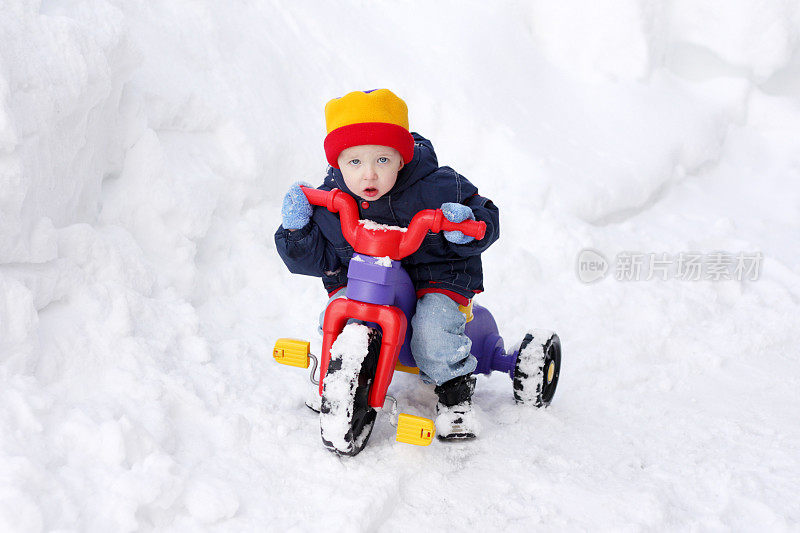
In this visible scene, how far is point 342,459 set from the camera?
220 cm

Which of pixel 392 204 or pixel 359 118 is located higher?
pixel 359 118

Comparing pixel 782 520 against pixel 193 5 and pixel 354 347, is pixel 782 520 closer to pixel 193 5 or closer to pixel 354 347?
pixel 354 347

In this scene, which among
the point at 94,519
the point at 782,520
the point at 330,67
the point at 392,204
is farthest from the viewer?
the point at 330,67

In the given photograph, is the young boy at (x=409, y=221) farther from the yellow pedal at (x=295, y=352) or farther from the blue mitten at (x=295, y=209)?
the yellow pedal at (x=295, y=352)

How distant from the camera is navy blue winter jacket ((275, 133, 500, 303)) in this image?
7.78 feet

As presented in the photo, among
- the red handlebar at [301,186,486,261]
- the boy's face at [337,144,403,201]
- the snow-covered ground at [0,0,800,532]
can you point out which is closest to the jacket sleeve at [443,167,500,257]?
the red handlebar at [301,186,486,261]

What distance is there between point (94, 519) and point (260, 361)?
3.72ft

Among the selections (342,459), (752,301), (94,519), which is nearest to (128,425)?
(94,519)

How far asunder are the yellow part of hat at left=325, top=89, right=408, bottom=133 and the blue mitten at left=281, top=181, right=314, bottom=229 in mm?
234

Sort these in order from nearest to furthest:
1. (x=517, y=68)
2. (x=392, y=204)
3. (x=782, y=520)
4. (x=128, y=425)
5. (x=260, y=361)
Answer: (x=128, y=425), (x=782, y=520), (x=392, y=204), (x=260, y=361), (x=517, y=68)
